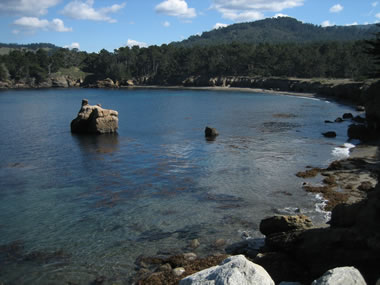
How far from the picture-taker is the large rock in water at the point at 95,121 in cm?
5303

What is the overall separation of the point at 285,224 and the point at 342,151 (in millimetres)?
25622

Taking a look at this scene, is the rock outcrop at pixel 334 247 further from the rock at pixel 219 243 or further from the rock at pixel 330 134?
the rock at pixel 330 134

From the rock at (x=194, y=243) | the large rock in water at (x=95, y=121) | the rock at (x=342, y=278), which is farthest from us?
the large rock in water at (x=95, y=121)

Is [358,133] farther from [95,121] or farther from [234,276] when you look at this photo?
[234,276]

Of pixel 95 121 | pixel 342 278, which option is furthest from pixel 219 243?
pixel 95 121

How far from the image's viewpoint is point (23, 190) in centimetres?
2755

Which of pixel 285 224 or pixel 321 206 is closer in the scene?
pixel 285 224

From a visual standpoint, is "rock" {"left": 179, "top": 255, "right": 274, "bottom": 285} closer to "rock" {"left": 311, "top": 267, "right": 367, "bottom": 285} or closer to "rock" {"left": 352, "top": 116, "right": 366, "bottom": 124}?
"rock" {"left": 311, "top": 267, "right": 367, "bottom": 285}

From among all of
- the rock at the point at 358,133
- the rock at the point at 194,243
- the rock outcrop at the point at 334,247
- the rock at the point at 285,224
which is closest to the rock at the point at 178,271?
the rock at the point at 194,243

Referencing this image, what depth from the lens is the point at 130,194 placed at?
2656 centimetres

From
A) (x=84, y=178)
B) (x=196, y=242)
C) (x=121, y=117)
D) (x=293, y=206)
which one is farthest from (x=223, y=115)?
(x=196, y=242)

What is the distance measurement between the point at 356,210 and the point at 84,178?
22320mm

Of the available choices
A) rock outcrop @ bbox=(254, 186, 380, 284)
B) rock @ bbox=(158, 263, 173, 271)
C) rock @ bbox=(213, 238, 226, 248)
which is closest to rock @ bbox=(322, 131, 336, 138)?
rock @ bbox=(213, 238, 226, 248)

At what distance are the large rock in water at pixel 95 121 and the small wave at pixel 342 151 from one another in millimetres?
29952
